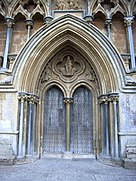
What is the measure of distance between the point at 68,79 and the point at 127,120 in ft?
9.68

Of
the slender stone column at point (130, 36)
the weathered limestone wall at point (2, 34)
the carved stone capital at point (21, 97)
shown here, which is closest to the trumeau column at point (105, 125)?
the slender stone column at point (130, 36)

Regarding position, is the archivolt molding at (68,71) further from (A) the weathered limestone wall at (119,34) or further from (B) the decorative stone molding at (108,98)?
(A) the weathered limestone wall at (119,34)

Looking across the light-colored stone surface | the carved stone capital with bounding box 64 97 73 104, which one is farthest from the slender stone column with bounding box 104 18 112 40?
the light-colored stone surface

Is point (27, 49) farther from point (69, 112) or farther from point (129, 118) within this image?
point (129, 118)

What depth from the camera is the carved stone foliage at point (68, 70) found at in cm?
809

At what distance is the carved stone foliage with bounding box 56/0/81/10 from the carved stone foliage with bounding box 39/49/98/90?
1.80 meters

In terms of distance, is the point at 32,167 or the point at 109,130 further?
the point at 109,130

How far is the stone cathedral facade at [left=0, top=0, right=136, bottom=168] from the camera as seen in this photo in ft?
22.2

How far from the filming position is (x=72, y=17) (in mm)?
7484

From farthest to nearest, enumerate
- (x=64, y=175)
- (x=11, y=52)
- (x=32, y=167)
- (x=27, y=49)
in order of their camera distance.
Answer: (x=11, y=52)
(x=27, y=49)
(x=32, y=167)
(x=64, y=175)

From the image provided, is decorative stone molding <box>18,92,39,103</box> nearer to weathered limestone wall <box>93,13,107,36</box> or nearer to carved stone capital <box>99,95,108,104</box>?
carved stone capital <box>99,95,108,104</box>

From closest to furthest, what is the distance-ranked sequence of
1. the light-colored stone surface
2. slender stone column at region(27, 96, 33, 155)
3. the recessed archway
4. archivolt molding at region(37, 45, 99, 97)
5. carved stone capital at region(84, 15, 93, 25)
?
the light-colored stone surface
slender stone column at region(27, 96, 33, 155)
the recessed archway
carved stone capital at region(84, 15, 93, 25)
archivolt molding at region(37, 45, 99, 97)

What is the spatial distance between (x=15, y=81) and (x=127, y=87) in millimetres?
4051

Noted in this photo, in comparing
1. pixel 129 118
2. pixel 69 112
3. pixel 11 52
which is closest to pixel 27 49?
pixel 11 52
